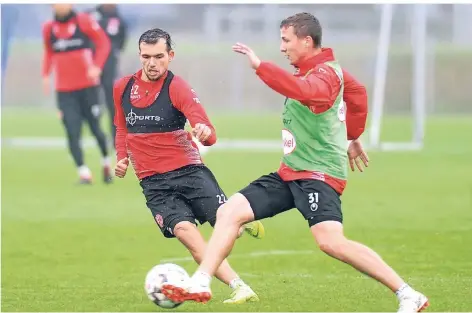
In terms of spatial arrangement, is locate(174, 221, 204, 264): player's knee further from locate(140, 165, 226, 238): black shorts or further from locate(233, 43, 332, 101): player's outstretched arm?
locate(233, 43, 332, 101): player's outstretched arm

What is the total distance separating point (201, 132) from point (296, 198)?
2.45ft

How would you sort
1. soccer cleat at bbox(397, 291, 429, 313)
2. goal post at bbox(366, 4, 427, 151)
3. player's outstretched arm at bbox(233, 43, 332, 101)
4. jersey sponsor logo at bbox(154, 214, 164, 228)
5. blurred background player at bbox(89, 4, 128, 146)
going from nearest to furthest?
1. player's outstretched arm at bbox(233, 43, 332, 101)
2. soccer cleat at bbox(397, 291, 429, 313)
3. jersey sponsor logo at bbox(154, 214, 164, 228)
4. blurred background player at bbox(89, 4, 128, 146)
5. goal post at bbox(366, 4, 427, 151)

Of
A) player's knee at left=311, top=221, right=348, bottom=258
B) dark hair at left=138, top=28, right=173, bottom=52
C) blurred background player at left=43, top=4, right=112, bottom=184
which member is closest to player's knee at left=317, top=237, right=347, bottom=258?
player's knee at left=311, top=221, right=348, bottom=258

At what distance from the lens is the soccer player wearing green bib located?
736 centimetres

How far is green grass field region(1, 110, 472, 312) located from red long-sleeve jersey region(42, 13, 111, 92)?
160 cm

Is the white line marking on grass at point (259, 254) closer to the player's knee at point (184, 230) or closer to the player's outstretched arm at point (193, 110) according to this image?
the player's knee at point (184, 230)

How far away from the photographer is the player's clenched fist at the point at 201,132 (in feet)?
25.3

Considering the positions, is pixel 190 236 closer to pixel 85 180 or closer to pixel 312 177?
pixel 312 177

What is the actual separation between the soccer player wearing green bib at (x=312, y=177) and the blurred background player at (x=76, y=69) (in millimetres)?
9943

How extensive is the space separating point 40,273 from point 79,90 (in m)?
7.46

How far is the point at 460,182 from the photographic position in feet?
58.0

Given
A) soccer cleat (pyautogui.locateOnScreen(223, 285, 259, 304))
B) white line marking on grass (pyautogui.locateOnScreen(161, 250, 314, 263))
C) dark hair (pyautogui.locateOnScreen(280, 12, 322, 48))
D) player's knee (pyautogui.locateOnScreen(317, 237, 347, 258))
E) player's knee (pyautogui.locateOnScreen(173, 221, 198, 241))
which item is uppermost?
dark hair (pyautogui.locateOnScreen(280, 12, 322, 48))

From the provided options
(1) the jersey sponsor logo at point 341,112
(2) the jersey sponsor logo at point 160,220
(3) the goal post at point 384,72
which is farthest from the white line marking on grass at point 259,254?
(3) the goal post at point 384,72

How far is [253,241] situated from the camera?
41.1 feet
